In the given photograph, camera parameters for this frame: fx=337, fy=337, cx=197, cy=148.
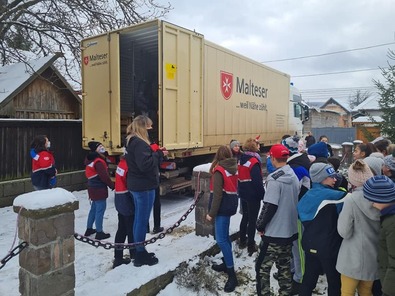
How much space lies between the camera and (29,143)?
8352mm

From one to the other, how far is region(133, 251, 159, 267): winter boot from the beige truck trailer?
3043mm

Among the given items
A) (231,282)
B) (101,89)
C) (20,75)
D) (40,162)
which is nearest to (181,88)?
(101,89)

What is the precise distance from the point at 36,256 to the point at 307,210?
7.93ft

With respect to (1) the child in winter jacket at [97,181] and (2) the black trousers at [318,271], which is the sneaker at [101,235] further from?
(2) the black trousers at [318,271]

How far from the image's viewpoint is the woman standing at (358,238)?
9.20 ft

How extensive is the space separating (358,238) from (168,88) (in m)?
4.93

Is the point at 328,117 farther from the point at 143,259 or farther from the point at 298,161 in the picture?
the point at 143,259

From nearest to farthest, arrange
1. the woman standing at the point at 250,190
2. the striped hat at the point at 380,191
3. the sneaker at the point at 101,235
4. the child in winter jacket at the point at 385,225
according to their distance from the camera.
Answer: the child in winter jacket at the point at 385,225 → the striped hat at the point at 380,191 → the woman standing at the point at 250,190 → the sneaker at the point at 101,235

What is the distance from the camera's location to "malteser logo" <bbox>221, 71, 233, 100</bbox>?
28.3ft

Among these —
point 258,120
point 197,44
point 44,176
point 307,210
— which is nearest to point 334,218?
point 307,210

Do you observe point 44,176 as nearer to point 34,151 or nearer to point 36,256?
point 34,151

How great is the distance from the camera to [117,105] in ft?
24.3

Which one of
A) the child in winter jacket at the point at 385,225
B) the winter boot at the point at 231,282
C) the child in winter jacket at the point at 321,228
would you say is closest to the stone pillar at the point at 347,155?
the winter boot at the point at 231,282

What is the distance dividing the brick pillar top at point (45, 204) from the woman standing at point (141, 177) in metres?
1.14
